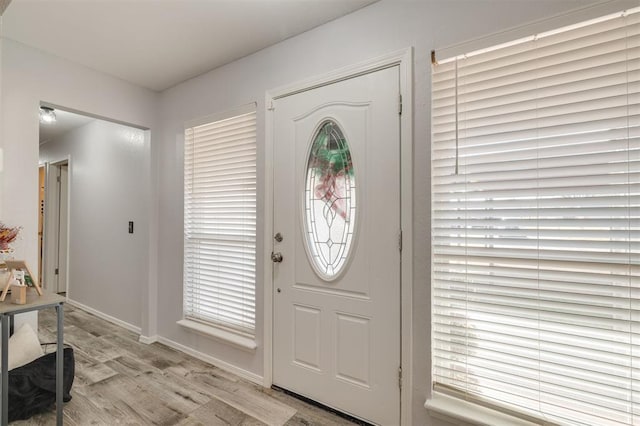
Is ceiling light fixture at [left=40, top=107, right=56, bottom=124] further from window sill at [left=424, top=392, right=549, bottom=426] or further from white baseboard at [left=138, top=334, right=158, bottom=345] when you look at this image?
window sill at [left=424, top=392, right=549, bottom=426]

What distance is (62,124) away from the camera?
4387mm

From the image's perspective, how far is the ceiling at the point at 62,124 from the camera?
4020 mm

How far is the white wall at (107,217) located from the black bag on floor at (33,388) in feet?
4.11

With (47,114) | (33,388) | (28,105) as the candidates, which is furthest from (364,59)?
(47,114)

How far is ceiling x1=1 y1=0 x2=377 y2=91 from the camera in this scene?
76.4 inches

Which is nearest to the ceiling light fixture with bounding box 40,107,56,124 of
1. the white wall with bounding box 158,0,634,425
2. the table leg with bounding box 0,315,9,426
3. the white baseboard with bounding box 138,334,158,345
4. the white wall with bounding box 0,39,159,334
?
the white wall with bounding box 0,39,159,334

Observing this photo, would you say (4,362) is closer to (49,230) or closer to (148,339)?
(148,339)

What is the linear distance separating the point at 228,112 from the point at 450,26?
1790 millimetres

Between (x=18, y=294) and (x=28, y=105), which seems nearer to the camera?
(x=18, y=294)

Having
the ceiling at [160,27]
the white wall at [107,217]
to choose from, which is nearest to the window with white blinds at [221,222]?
the ceiling at [160,27]

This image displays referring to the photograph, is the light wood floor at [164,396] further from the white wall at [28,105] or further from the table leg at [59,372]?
the white wall at [28,105]

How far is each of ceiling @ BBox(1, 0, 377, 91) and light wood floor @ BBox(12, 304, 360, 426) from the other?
261 centimetres

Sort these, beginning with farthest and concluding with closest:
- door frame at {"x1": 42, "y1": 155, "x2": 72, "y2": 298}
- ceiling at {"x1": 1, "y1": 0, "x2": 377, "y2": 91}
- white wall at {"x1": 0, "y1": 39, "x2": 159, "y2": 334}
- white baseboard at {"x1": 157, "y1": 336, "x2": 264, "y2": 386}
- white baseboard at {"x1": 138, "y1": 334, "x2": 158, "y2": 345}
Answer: door frame at {"x1": 42, "y1": 155, "x2": 72, "y2": 298}
white baseboard at {"x1": 138, "y1": 334, "x2": 158, "y2": 345}
white baseboard at {"x1": 157, "y1": 336, "x2": 264, "y2": 386}
white wall at {"x1": 0, "y1": 39, "x2": 159, "y2": 334}
ceiling at {"x1": 1, "y1": 0, "x2": 377, "y2": 91}

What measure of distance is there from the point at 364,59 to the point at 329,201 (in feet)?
3.02
